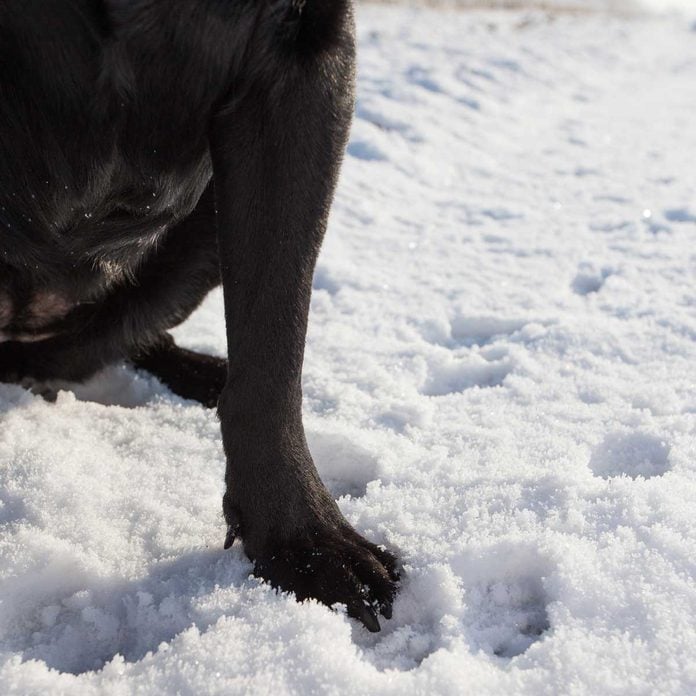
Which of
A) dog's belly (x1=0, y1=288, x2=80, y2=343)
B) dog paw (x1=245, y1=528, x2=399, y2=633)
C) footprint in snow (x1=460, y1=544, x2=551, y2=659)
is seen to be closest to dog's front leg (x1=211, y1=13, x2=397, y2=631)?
dog paw (x1=245, y1=528, x2=399, y2=633)

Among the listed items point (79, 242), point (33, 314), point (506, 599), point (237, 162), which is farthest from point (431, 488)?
point (33, 314)

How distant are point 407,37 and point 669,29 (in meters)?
7.76

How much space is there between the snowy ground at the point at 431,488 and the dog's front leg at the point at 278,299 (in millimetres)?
93

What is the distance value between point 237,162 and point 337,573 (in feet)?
2.32

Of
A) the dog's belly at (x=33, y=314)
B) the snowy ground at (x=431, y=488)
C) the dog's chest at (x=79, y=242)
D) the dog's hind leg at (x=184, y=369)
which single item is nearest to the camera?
the snowy ground at (x=431, y=488)

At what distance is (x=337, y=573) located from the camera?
1.45 meters

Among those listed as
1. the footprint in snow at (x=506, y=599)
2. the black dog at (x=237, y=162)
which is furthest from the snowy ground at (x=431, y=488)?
the black dog at (x=237, y=162)

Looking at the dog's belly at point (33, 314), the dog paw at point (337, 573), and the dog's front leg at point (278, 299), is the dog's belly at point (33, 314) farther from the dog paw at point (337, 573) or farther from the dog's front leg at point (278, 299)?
the dog paw at point (337, 573)

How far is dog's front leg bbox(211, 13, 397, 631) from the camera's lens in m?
1.49

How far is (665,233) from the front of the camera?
3.59 m

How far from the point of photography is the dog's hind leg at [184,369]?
2.27 m

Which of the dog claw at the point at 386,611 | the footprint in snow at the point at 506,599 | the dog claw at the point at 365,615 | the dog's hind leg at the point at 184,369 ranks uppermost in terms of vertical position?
the footprint in snow at the point at 506,599

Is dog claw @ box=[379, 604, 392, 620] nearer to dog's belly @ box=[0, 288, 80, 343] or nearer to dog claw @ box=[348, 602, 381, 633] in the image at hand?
dog claw @ box=[348, 602, 381, 633]

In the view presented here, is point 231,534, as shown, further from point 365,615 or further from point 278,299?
point 278,299
